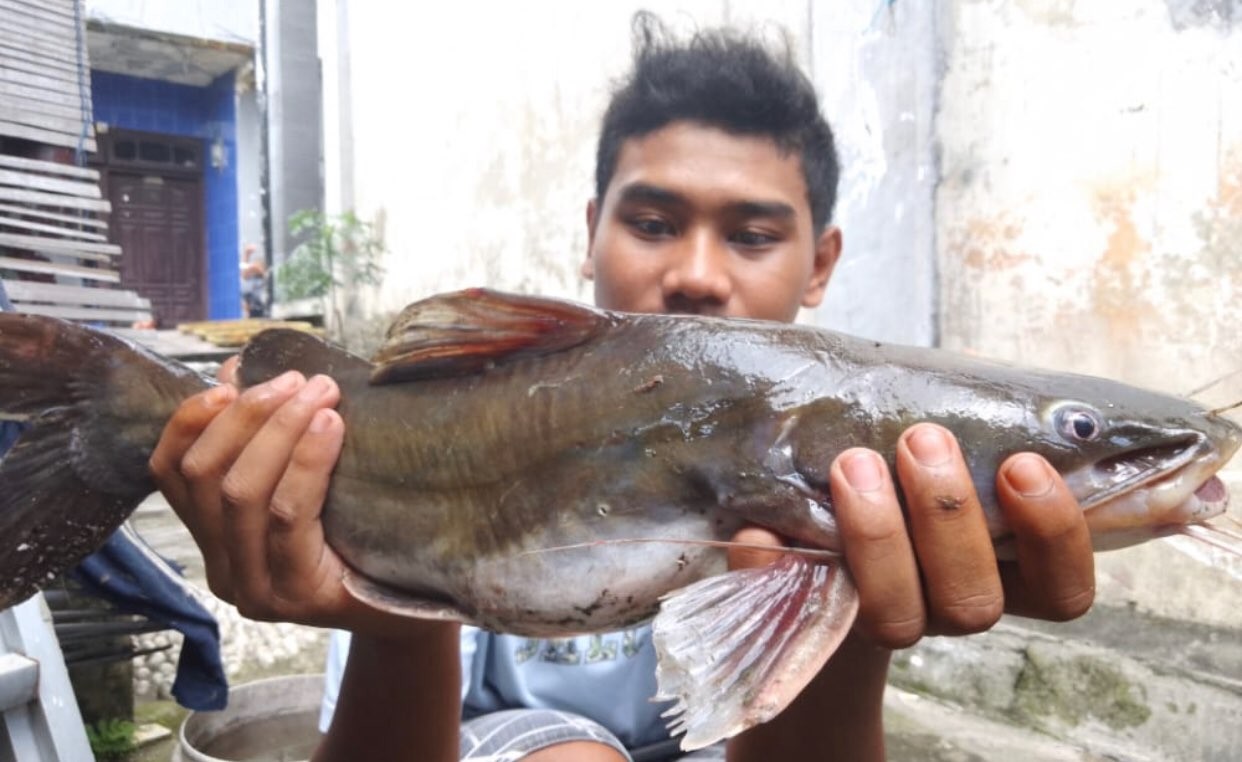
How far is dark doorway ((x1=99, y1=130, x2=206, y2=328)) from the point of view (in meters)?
12.0

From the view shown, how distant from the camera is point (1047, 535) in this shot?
1233mm

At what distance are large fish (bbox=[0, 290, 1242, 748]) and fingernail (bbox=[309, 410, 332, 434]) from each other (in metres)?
0.05

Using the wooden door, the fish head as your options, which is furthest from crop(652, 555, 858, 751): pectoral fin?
the wooden door

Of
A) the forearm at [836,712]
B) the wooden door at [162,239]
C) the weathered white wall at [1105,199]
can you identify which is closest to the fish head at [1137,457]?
the forearm at [836,712]

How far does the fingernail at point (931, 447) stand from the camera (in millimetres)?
1230

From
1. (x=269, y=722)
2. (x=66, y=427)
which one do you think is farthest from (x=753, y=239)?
(x=269, y=722)

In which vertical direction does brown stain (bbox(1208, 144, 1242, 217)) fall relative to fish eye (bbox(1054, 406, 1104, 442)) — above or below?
above

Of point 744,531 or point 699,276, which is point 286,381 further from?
point 699,276

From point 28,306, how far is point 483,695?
1647 millimetres

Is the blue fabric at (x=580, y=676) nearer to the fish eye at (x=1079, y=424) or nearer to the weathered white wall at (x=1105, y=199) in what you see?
the fish eye at (x=1079, y=424)

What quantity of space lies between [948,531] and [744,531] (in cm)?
27

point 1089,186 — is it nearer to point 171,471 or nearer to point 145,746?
point 171,471

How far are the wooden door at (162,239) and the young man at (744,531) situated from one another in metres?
11.3

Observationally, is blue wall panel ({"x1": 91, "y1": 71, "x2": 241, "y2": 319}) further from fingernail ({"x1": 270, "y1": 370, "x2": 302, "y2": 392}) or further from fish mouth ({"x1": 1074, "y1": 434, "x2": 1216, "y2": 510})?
fish mouth ({"x1": 1074, "y1": 434, "x2": 1216, "y2": 510})
